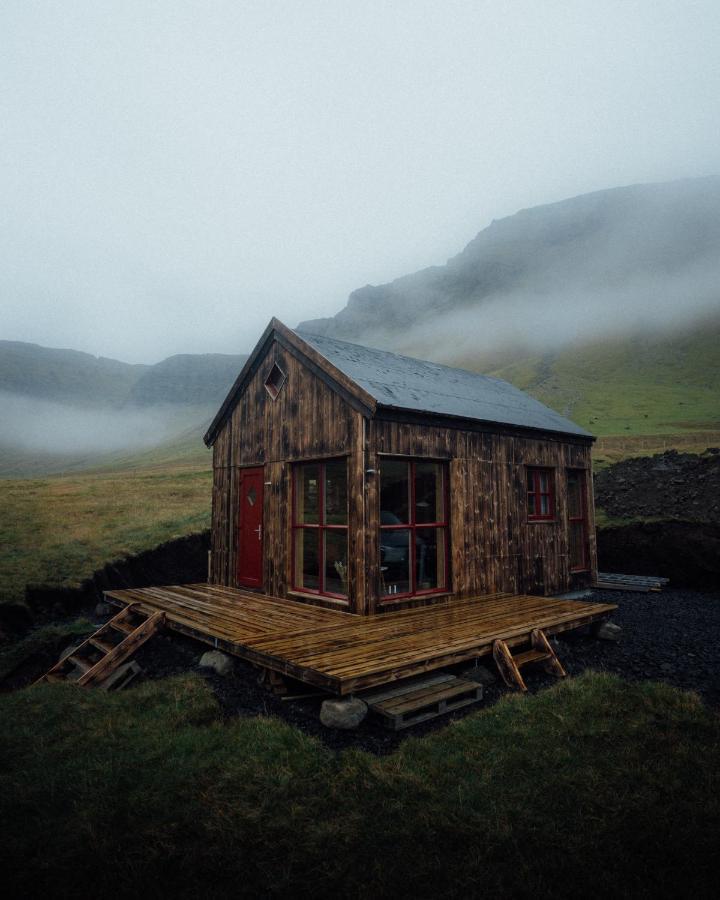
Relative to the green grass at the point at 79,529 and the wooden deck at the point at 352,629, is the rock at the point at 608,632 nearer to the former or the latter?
the wooden deck at the point at 352,629

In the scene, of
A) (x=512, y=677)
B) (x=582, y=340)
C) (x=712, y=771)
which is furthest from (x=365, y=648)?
(x=582, y=340)

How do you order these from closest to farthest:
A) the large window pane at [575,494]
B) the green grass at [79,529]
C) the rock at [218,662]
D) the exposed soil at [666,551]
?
the rock at [218,662] < the green grass at [79,529] < the large window pane at [575,494] < the exposed soil at [666,551]

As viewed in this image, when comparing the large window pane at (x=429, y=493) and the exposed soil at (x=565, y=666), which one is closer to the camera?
the exposed soil at (x=565, y=666)

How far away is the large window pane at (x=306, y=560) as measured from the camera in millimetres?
10930

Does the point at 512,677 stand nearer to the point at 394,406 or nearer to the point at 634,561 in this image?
the point at 394,406

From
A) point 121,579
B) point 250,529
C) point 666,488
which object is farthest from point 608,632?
point 121,579

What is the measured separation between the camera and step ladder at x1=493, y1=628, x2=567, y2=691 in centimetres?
713

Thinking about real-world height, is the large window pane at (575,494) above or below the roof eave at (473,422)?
below

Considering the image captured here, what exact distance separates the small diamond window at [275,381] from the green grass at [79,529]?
745 centimetres

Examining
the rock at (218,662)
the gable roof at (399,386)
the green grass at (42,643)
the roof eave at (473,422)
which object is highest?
the gable roof at (399,386)

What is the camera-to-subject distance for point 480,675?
7.23 metres

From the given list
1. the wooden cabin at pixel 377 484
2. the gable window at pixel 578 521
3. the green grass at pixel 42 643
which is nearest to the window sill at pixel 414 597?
the wooden cabin at pixel 377 484

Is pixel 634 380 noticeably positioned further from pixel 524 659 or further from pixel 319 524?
pixel 524 659

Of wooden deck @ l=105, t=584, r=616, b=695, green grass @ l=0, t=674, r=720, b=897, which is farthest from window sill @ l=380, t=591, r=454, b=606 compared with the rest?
green grass @ l=0, t=674, r=720, b=897
